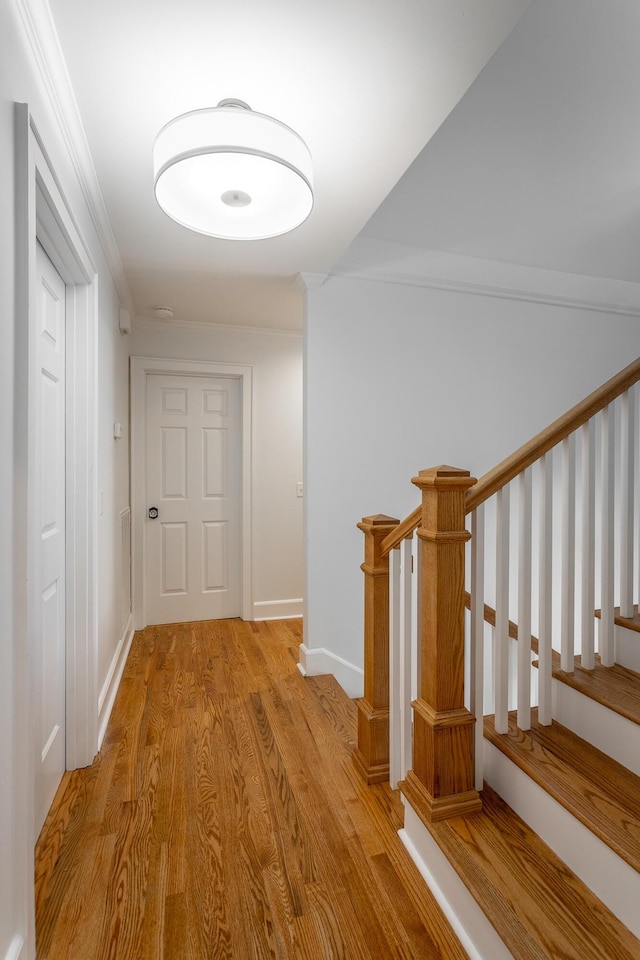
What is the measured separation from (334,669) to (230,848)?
4.22 feet

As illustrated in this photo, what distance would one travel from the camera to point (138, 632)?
344 cm

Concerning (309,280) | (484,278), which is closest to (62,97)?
(309,280)

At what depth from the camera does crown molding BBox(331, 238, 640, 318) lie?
2.80 meters

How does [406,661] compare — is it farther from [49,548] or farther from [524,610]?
[49,548]

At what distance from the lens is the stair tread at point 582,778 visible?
1062 mm

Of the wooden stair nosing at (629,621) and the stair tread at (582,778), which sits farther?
the wooden stair nosing at (629,621)

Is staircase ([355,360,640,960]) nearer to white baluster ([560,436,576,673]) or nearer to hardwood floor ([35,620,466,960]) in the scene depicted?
white baluster ([560,436,576,673])

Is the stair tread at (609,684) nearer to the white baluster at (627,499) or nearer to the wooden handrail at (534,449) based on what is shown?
the white baluster at (627,499)

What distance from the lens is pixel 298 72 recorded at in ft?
4.29

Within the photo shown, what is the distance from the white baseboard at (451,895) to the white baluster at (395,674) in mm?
186

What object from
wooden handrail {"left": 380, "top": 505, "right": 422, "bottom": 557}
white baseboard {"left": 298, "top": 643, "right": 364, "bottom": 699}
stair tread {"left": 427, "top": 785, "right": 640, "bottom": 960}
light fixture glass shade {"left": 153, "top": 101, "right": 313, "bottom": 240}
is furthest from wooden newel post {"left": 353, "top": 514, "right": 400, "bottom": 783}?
light fixture glass shade {"left": 153, "top": 101, "right": 313, "bottom": 240}

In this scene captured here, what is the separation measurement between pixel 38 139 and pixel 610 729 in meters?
2.16

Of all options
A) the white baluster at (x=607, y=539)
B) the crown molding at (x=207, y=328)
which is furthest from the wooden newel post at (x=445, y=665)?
the crown molding at (x=207, y=328)

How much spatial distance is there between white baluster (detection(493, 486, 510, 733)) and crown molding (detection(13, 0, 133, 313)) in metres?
1.64
